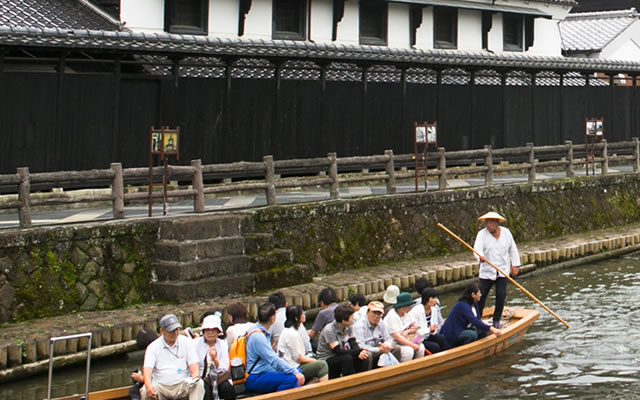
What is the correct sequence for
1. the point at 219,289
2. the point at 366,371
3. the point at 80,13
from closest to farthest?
the point at 366,371 < the point at 219,289 < the point at 80,13

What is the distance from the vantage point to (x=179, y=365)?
10.7 meters

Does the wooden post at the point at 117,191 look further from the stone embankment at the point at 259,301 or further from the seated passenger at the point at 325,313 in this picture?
the seated passenger at the point at 325,313

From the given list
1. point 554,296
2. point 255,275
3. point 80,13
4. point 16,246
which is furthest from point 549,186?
point 16,246

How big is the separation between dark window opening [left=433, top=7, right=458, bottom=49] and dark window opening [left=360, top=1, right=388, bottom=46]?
8.25ft

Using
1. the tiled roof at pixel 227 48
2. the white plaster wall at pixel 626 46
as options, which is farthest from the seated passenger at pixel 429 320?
the white plaster wall at pixel 626 46

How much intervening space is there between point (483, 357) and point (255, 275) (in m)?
4.67

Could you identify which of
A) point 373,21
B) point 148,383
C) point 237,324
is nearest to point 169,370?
point 148,383

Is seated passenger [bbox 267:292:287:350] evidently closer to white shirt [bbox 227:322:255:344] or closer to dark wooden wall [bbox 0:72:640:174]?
white shirt [bbox 227:322:255:344]

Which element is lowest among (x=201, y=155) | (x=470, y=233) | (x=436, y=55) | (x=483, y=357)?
(x=483, y=357)

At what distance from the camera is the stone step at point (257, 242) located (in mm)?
17516

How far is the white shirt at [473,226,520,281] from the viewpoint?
15.4 m

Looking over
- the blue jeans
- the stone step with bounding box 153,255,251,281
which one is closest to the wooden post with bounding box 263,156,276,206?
the stone step with bounding box 153,255,251,281

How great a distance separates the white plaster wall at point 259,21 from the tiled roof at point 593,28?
18.2 meters

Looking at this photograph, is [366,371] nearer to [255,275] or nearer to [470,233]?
[255,275]
